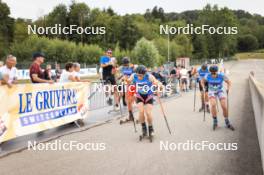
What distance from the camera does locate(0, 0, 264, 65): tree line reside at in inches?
2507

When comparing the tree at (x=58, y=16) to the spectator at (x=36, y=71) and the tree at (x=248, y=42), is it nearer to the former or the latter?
the spectator at (x=36, y=71)

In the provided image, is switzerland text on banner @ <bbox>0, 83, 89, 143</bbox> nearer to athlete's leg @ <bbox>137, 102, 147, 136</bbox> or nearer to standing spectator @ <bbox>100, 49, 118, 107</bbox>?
athlete's leg @ <bbox>137, 102, 147, 136</bbox>

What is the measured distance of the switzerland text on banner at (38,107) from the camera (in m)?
7.68

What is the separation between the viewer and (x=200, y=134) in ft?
30.5

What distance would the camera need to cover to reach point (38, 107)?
8.73 metres

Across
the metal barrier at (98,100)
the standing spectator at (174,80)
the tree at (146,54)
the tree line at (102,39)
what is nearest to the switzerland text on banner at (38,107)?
the metal barrier at (98,100)

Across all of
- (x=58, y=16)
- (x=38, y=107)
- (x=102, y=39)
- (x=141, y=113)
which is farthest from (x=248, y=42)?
(x=38, y=107)

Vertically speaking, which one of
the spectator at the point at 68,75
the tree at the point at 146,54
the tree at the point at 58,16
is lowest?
the spectator at the point at 68,75

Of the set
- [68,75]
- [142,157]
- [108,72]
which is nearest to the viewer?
[142,157]

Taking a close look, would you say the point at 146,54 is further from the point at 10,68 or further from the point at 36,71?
the point at 36,71

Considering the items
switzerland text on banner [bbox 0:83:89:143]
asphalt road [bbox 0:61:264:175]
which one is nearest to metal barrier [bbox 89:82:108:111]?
switzerland text on banner [bbox 0:83:89:143]

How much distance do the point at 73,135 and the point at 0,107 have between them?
240 centimetres

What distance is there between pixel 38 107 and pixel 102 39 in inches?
3548

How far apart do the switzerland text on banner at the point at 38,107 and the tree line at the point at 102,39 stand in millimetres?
53083
